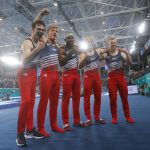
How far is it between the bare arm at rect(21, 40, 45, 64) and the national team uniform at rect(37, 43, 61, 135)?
1.46 feet

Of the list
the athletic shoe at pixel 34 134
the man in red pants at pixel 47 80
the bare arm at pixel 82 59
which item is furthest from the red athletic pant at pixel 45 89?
the bare arm at pixel 82 59

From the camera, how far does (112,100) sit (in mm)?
4059

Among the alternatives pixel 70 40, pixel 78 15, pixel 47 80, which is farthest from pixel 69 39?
pixel 78 15

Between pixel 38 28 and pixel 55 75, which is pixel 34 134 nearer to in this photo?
pixel 55 75

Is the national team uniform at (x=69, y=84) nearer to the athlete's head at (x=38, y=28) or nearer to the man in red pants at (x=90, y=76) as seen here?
the man in red pants at (x=90, y=76)

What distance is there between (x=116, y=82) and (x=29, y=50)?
1878 millimetres

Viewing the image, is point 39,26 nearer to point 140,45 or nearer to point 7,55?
point 7,55

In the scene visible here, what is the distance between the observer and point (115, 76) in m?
4.03

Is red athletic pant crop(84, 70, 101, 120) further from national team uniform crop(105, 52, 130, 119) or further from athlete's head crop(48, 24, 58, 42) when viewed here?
athlete's head crop(48, 24, 58, 42)

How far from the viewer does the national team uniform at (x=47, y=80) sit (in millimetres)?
3219

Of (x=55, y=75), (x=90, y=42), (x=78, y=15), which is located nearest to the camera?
(x=55, y=75)

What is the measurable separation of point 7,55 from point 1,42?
4116mm

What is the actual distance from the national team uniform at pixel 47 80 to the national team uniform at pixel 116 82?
118cm

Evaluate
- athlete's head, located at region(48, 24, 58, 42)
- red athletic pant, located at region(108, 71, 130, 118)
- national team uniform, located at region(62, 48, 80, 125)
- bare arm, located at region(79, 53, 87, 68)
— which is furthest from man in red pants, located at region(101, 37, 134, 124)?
athlete's head, located at region(48, 24, 58, 42)
